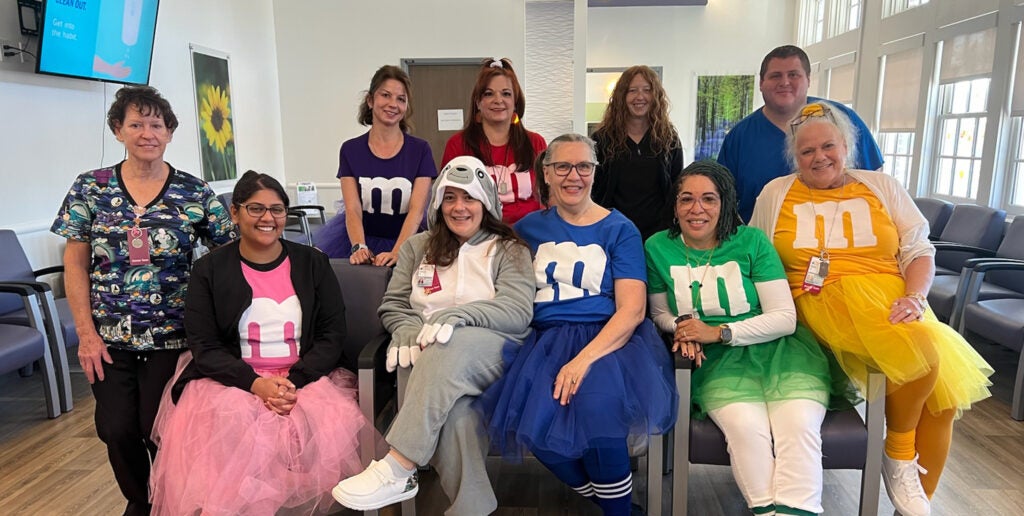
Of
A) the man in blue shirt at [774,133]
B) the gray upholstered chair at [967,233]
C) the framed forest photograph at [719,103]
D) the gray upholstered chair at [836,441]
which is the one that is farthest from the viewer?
the framed forest photograph at [719,103]

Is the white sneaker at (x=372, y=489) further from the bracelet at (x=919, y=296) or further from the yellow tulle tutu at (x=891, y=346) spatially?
the bracelet at (x=919, y=296)

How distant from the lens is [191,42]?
5340mm

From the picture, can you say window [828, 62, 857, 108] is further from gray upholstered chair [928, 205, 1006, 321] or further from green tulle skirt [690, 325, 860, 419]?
green tulle skirt [690, 325, 860, 419]

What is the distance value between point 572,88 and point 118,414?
4.87m

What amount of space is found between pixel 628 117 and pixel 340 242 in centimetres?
148

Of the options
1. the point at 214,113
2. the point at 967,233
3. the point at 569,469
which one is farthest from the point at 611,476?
the point at 214,113

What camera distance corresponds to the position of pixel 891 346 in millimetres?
1979

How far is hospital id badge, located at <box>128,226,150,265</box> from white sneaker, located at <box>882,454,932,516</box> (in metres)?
2.54

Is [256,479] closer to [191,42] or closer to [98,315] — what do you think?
[98,315]

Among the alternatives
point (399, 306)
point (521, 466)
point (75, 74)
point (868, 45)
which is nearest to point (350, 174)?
point (399, 306)

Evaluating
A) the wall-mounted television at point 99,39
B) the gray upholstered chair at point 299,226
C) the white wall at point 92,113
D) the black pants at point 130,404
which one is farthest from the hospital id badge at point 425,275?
the gray upholstered chair at point 299,226

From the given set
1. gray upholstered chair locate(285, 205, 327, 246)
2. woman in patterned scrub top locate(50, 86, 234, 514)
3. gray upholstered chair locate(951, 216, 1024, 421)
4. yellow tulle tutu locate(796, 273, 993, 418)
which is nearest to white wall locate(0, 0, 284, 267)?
gray upholstered chair locate(285, 205, 327, 246)

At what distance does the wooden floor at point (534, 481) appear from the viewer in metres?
2.43

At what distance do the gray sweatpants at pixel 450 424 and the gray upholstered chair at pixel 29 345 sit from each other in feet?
7.38
